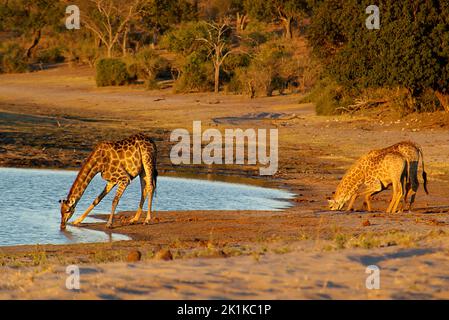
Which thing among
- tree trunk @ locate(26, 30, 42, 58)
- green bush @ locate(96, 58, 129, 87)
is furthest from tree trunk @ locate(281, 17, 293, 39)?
tree trunk @ locate(26, 30, 42, 58)

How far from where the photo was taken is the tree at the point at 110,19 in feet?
194

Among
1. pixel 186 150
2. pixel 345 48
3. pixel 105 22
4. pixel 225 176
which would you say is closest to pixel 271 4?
pixel 105 22

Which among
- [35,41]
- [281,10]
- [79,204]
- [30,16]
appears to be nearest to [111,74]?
[281,10]

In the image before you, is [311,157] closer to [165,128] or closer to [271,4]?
[165,128]

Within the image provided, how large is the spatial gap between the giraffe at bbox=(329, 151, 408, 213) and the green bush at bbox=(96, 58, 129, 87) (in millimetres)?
32703

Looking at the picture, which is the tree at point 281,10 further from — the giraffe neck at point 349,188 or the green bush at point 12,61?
→ the giraffe neck at point 349,188

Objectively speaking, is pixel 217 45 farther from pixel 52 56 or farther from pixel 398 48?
pixel 398 48

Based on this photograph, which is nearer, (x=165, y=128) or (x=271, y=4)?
(x=165, y=128)

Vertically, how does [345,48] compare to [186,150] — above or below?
above

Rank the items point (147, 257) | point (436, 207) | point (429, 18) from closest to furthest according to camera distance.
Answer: point (147, 257)
point (436, 207)
point (429, 18)

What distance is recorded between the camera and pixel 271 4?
206ft

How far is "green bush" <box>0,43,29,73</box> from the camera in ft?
190
